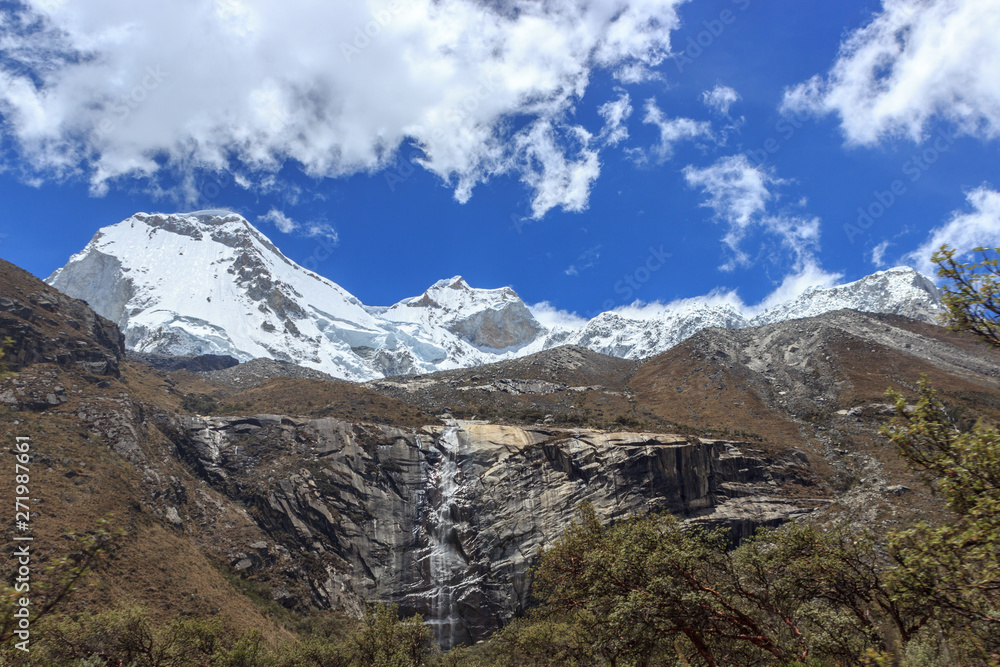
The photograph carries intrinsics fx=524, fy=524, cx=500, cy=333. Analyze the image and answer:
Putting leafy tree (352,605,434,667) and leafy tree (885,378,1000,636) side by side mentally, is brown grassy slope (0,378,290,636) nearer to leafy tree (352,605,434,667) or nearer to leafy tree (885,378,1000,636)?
leafy tree (352,605,434,667)

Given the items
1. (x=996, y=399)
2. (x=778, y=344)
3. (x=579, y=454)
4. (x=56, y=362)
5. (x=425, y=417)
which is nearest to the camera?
(x=56, y=362)

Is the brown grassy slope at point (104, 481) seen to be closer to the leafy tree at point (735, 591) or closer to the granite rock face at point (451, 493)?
the granite rock face at point (451, 493)

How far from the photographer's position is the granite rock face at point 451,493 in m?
61.9

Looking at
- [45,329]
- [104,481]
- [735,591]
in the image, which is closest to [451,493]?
[104,481]

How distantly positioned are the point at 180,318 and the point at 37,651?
586ft

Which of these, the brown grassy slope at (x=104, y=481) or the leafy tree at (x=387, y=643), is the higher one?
the brown grassy slope at (x=104, y=481)

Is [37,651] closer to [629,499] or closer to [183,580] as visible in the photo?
[183,580]

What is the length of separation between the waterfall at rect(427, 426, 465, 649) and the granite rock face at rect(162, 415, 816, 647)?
14cm

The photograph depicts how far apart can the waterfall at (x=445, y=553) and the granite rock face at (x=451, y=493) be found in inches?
Answer: 5.6

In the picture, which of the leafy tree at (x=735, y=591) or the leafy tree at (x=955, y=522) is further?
the leafy tree at (x=735, y=591)

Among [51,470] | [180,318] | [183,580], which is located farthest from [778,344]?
[180,318]

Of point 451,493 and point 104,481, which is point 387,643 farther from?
point 451,493

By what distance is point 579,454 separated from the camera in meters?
72.4

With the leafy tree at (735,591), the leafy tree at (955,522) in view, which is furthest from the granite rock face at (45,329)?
the leafy tree at (955,522)
